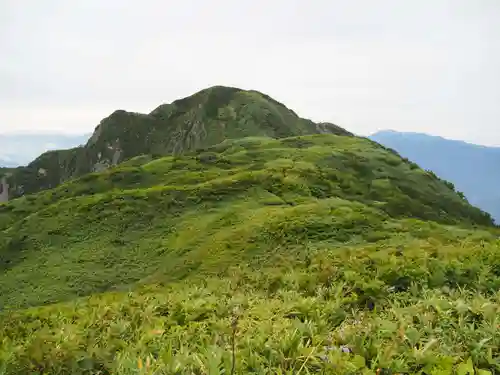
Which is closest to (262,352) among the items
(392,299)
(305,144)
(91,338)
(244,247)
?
(91,338)

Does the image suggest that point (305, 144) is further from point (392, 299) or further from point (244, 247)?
point (392, 299)

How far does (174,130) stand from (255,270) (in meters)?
141

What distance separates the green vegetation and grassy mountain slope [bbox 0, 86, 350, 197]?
40.1 m

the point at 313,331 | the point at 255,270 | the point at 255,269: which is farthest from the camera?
the point at 255,269

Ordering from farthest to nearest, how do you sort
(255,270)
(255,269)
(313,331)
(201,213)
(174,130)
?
1. (174,130)
2. (201,213)
3. (255,269)
4. (255,270)
5. (313,331)

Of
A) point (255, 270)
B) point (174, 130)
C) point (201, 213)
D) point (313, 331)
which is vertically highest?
point (174, 130)

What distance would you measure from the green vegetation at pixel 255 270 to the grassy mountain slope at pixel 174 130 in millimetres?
40146

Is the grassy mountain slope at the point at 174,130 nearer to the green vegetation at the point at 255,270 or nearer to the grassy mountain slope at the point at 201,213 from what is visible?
the green vegetation at the point at 255,270

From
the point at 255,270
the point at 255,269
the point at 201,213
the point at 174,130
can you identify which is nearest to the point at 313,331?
the point at 255,270

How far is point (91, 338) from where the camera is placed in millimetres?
9555

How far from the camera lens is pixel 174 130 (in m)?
162

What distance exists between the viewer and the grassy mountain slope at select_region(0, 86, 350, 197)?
131 meters

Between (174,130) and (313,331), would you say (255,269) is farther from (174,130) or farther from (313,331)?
(174,130)

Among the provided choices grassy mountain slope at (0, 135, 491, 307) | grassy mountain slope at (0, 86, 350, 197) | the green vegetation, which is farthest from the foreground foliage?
grassy mountain slope at (0, 86, 350, 197)
